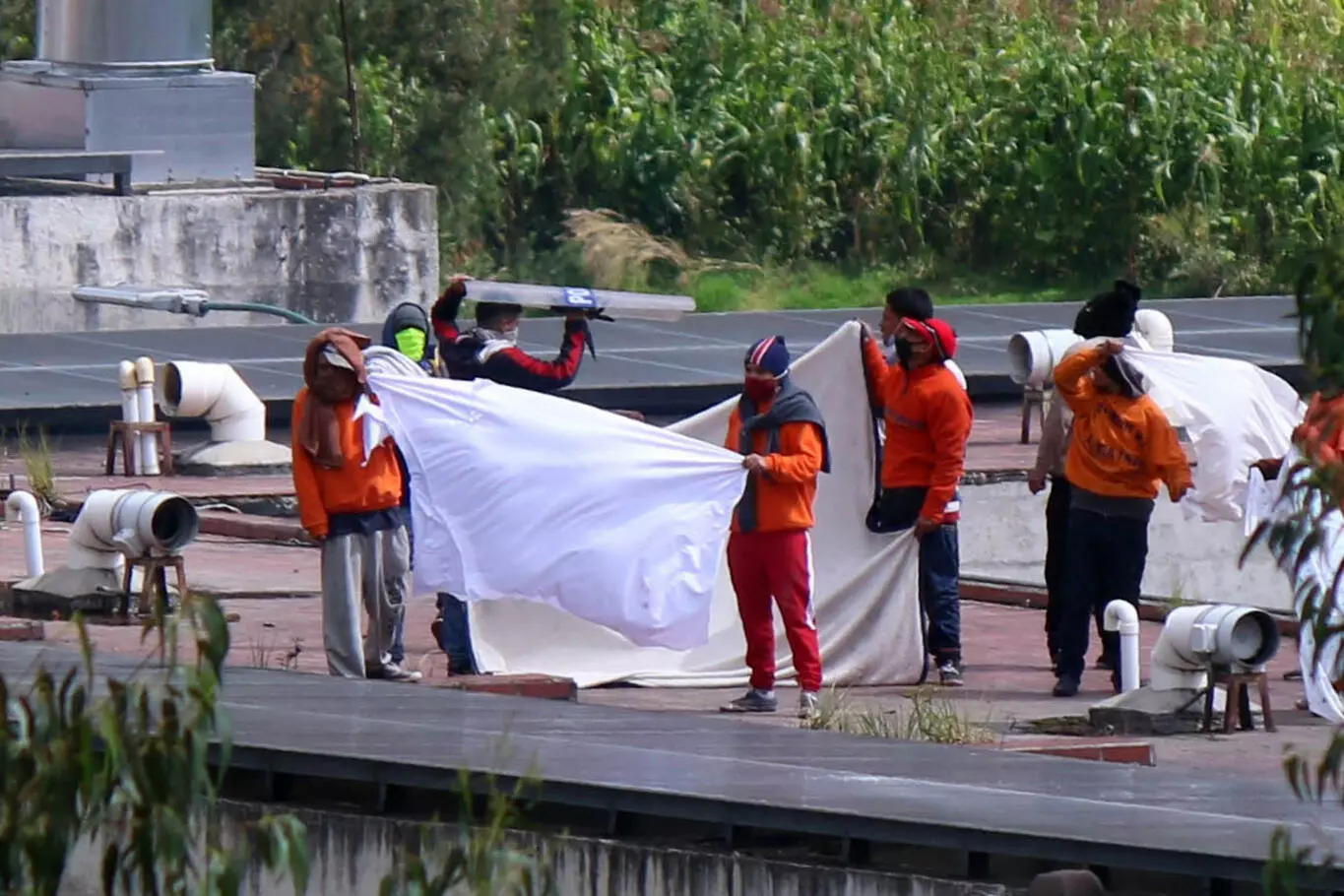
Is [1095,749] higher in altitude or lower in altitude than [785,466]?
lower

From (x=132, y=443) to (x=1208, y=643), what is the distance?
336 inches

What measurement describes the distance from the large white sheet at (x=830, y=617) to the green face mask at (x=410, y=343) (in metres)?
1.09

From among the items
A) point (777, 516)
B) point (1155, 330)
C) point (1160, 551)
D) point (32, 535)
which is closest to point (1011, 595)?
point (1160, 551)

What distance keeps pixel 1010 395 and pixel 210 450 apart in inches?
232

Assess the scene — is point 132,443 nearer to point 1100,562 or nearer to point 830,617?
point 830,617

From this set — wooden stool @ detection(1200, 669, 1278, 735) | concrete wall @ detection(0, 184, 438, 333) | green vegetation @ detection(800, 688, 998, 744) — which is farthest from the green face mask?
concrete wall @ detection(0, 184, 438, 333)

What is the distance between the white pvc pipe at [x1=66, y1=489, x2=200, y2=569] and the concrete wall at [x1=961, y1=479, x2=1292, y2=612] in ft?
17.7

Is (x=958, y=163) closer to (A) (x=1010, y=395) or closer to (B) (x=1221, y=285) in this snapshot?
(B) (x=1221, y=285)

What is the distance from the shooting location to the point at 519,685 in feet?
39.6

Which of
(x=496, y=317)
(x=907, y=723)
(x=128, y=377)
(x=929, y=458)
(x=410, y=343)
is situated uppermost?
(x=496, y=317)

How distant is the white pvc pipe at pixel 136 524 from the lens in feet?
43.7

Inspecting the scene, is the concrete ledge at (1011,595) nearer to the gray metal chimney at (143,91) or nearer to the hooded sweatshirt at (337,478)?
the hooded sweatshirt at (337,478)

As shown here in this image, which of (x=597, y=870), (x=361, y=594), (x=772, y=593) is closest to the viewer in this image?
(x=597, y=870)

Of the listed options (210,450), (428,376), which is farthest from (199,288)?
(428,376)
